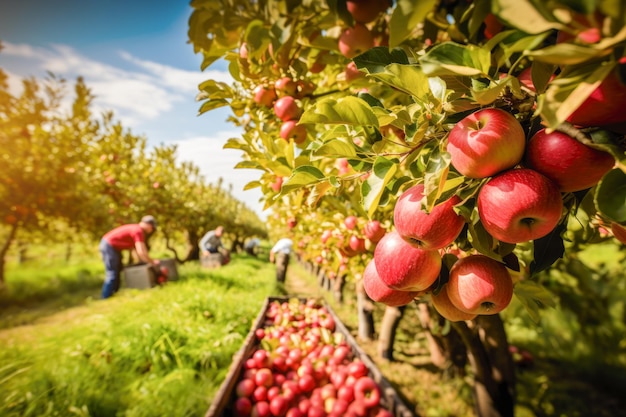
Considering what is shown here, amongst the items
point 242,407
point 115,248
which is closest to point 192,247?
point 115,248

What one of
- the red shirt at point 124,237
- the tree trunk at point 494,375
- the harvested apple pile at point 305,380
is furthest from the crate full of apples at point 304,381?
the red shirt at point 124,237

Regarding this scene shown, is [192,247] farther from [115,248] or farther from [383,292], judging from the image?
[383,292]

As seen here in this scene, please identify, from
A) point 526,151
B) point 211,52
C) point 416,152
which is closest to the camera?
point 526,151

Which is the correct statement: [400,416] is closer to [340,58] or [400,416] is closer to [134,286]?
[340,58]

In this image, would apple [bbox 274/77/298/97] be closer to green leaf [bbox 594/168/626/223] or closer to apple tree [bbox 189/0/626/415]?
apple tree [bbox 189/0/626/415]

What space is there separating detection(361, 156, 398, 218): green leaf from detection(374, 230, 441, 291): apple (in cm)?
15

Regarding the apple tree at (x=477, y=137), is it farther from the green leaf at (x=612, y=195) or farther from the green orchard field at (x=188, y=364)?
the green orchard field at (x=188, y=364)

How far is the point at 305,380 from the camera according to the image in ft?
10.2

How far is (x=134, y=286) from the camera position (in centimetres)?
696

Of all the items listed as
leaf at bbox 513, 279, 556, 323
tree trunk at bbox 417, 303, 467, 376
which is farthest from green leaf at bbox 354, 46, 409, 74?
tree trunk at bbox 417, 303, 467, 376

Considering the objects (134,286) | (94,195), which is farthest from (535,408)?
(94,195)

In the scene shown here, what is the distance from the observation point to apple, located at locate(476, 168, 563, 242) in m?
0.54

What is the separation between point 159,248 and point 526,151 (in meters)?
30.8

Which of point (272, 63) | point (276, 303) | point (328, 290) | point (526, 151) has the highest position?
point (272, 63)
